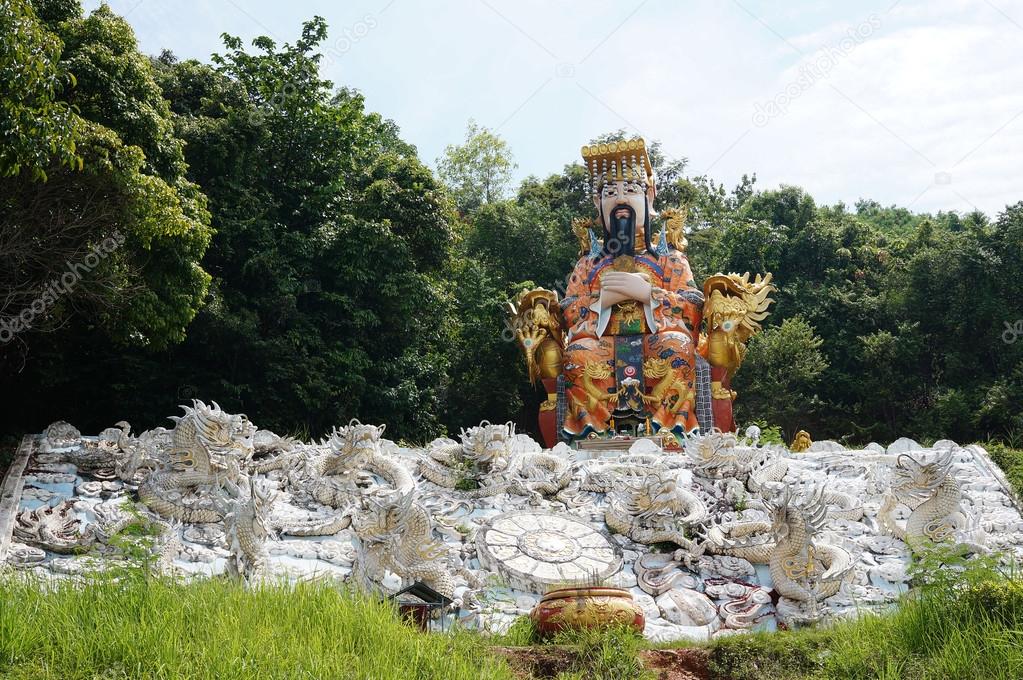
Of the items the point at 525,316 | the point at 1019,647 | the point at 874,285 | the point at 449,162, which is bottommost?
the point at 1019,647

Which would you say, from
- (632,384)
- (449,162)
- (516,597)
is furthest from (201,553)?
(449,162)

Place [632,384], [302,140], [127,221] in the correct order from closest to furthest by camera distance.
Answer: [127,221], [632,384], [302,140]

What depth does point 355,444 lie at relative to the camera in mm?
9680

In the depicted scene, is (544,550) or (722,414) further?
(722,414)

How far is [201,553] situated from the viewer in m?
8.12

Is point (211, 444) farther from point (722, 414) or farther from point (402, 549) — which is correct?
point (722, 414)

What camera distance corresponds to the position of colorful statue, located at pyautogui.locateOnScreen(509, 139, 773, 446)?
13453mm

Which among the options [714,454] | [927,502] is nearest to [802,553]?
[927,502]

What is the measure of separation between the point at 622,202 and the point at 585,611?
866 cm

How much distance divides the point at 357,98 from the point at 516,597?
11.1 m

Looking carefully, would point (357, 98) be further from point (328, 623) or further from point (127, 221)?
point (328, 623)

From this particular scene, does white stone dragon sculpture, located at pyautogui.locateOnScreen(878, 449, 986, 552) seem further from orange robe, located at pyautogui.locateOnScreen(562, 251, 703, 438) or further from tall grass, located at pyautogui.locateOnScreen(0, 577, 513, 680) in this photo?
orange robe, located at pyautogui.locateOnScreen(562, 251, 703, 438)

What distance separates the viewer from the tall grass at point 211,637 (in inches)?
207

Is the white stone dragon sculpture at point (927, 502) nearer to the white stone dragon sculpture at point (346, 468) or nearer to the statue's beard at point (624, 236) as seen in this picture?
the white stone dragon sculpture at point (346, 468)
